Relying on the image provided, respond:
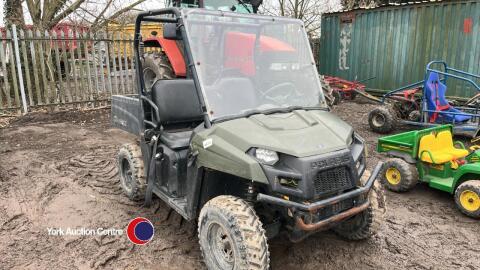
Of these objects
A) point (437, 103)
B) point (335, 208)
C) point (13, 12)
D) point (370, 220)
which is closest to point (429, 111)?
point (437, 103)

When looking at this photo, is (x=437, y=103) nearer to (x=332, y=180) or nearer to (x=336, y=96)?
(x=336, y=96)

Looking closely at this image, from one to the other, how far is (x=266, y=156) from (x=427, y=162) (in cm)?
288

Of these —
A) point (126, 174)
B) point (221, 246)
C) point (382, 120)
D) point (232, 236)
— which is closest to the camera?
point (232, 236)

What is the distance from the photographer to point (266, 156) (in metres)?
2.56

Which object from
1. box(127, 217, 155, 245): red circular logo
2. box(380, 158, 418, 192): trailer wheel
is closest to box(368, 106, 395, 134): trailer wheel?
box(380, 158, 418, 192): trailer wheel

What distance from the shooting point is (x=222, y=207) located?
264 cm

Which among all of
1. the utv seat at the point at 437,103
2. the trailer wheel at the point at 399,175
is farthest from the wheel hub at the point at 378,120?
the trailer wheel at the point at 399,175

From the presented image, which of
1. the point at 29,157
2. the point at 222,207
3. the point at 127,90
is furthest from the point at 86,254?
the point at 127,90

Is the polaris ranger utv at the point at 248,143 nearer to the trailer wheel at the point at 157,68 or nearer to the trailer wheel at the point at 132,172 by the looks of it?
the trailer wheel at the point at 132,172

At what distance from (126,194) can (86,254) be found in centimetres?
116

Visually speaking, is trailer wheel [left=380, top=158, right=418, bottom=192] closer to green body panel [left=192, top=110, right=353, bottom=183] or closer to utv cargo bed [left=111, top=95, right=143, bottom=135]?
green body panel [left=192, top=110, right=353, bottom=183]

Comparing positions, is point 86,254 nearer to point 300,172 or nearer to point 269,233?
point 269,233

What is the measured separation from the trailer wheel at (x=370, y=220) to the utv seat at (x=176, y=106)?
5.37ft

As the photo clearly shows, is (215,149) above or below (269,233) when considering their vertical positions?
above
